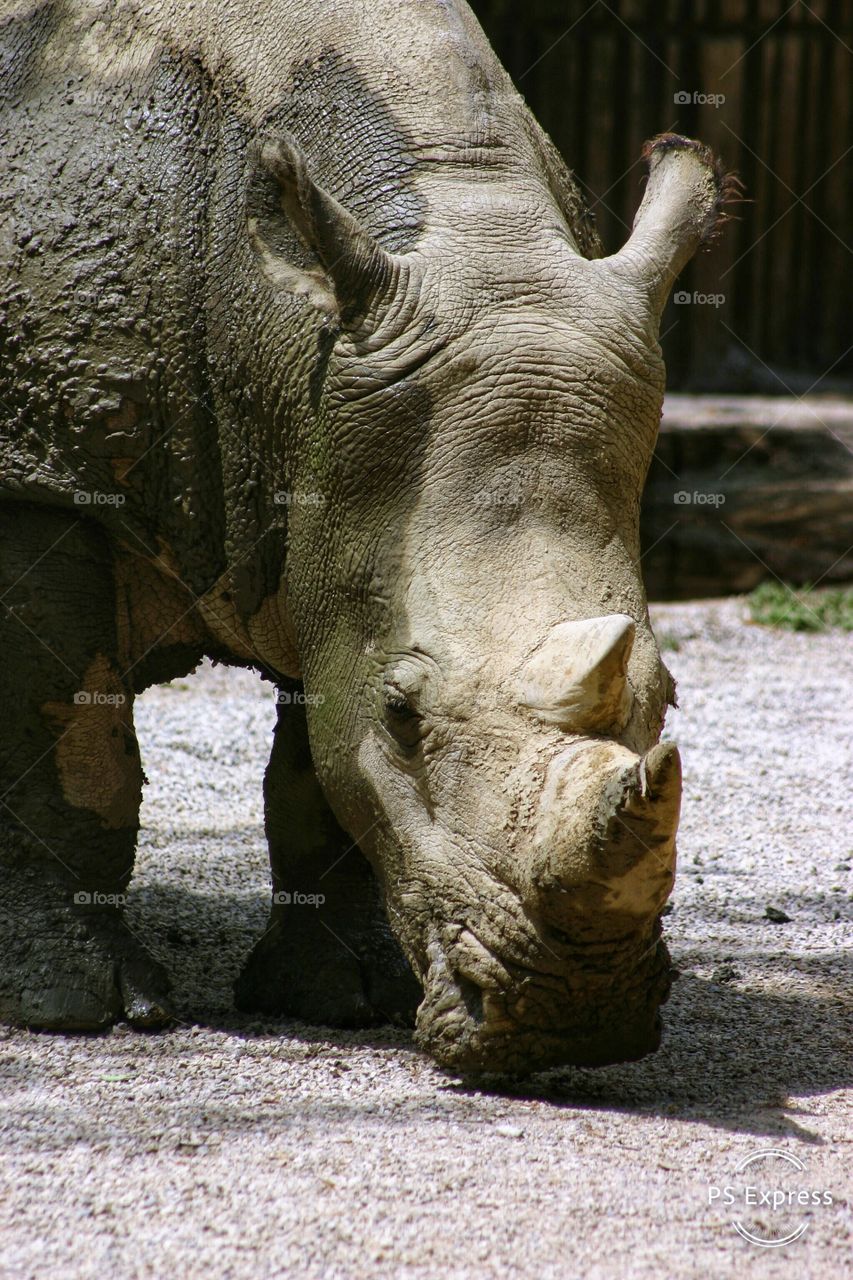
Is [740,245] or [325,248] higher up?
[740,245]

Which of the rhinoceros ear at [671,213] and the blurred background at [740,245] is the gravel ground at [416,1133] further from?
the blurred background at [740,245]

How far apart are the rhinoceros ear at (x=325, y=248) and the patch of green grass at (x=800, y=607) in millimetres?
6634

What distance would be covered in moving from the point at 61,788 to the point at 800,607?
6.70 meters

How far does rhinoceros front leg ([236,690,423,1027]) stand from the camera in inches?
182

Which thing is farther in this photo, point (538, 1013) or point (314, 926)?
point (314, 926)

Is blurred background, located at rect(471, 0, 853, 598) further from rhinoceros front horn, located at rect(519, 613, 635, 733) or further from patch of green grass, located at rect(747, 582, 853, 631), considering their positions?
rhinoceros front horn, located at rect(519, 613, 635, 733)

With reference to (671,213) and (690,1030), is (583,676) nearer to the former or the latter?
(671,213)

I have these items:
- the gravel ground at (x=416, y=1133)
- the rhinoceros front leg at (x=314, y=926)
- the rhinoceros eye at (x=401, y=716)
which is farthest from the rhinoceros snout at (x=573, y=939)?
the rhinoceros front leg at (x=314, y=926)

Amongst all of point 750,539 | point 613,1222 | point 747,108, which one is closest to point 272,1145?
point 613,1222

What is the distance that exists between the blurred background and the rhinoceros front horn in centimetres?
745

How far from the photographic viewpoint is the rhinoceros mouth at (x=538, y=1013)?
3475 mm

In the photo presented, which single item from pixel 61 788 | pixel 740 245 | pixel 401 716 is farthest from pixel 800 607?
pixel 401 716

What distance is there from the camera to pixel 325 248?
3.75 meters

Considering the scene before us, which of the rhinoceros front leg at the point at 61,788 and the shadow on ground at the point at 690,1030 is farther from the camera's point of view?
the rhinoceros front leg at the point at 61,788
